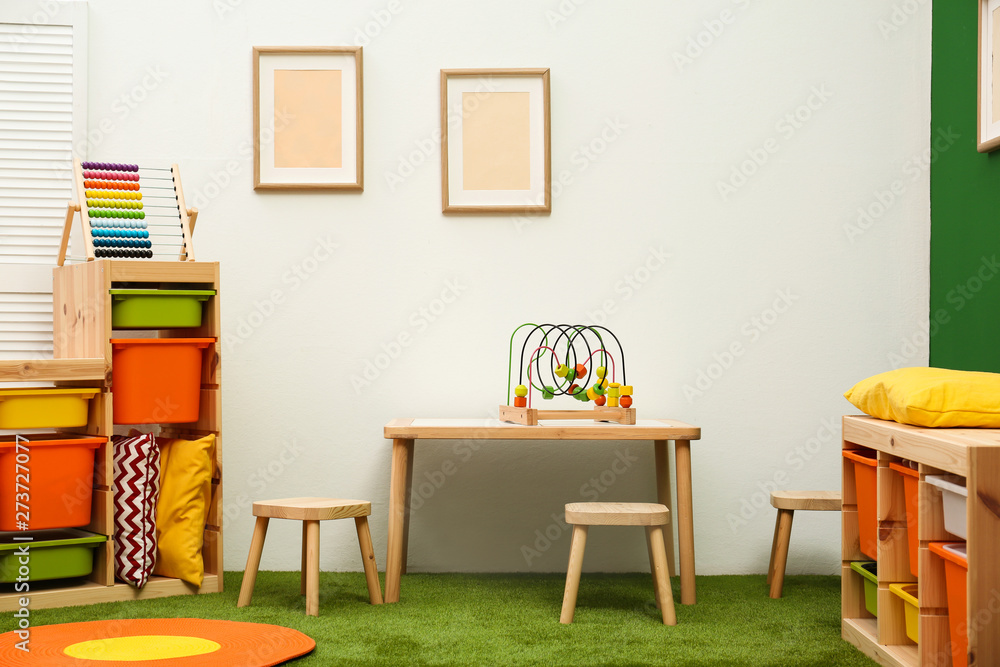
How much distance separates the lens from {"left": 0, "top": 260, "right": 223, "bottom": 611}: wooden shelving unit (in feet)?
8.89

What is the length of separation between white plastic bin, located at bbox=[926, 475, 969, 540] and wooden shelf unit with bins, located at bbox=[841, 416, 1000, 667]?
33mm

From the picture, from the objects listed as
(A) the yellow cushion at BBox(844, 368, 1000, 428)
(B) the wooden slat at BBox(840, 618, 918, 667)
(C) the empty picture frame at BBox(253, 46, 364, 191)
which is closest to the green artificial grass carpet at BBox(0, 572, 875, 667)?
(B) the wooden slat at BBox(840, 618, 918, 667)

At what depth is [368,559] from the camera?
2.79m

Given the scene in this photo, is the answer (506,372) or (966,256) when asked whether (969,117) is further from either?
(506,372)

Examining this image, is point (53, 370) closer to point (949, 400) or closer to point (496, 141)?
point (496, 141)

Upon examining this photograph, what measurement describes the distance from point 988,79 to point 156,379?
296cm

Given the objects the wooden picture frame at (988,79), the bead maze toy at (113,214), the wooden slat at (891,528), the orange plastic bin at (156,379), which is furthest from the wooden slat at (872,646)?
the bead maze toy at (113,214)

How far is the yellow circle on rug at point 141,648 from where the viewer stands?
219 cm

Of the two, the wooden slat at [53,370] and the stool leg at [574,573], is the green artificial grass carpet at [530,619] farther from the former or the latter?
the wooden slat at [53,370]

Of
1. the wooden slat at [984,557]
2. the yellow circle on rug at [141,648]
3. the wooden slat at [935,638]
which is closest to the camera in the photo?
the wooden slat at [984,557]

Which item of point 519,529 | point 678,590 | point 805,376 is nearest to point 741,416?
point 805,376

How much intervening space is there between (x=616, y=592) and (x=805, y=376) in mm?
1122

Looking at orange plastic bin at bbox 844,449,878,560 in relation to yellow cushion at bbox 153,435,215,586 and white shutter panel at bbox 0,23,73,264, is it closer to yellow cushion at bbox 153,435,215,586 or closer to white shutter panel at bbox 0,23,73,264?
yellow cushion at bbox 153,435,215,586

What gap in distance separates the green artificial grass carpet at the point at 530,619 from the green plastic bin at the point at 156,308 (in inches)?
35.2
